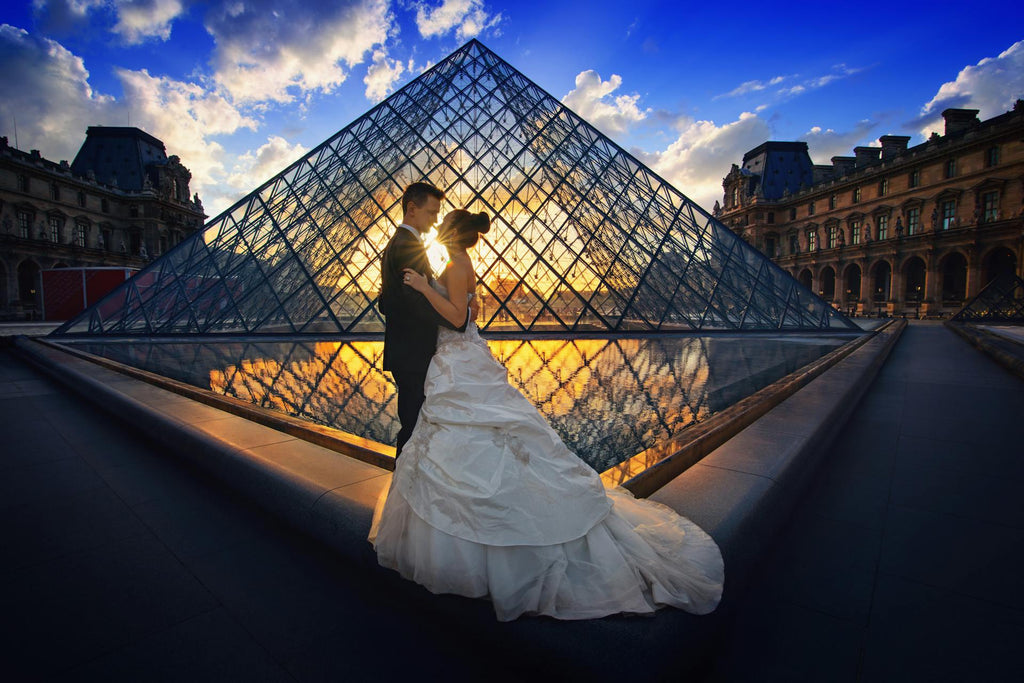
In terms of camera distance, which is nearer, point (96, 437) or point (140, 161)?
point (96, 437)

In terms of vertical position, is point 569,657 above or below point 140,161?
below

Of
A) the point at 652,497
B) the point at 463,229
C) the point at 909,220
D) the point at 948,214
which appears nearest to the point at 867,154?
the point at 909,220

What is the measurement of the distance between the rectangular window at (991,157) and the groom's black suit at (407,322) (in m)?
40.5

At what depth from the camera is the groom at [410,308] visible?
5.24ft

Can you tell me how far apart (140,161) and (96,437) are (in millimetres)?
57245

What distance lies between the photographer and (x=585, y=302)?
43.9 feet

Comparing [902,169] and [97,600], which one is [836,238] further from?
[97,600]

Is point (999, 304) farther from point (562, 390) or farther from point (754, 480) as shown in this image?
point (754, 480)

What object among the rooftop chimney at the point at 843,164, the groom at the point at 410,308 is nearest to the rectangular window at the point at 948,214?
the rooftop chimney at the point at 843,164

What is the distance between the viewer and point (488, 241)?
15.7 m

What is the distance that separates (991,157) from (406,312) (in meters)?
40.9

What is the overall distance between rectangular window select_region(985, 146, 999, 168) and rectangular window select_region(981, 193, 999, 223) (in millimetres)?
1783

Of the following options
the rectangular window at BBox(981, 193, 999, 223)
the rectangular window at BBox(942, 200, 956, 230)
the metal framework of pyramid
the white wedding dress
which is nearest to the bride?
the white wedding dress

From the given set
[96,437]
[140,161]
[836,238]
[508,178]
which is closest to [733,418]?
[96,437]
